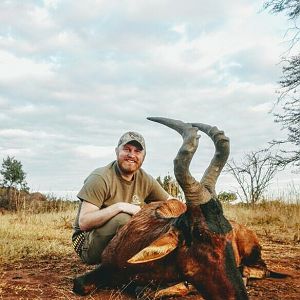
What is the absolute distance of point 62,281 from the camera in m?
5.29

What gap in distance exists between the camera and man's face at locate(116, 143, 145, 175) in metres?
5.43

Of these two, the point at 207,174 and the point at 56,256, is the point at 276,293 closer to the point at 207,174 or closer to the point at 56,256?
the point at 207,174

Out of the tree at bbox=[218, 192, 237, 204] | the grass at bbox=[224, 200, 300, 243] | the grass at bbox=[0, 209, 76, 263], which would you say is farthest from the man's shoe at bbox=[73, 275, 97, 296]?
the tree at bbox=[218, 192, 237, 204]

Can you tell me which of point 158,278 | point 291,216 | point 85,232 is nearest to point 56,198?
point 291,216

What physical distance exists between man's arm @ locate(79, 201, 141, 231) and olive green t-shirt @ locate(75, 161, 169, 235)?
84mm

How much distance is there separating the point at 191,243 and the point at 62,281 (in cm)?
210

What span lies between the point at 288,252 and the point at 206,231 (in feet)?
15.1

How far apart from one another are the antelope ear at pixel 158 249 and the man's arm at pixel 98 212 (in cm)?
140

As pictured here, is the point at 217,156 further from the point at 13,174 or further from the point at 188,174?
the point at 13,174

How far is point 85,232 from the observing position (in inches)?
220

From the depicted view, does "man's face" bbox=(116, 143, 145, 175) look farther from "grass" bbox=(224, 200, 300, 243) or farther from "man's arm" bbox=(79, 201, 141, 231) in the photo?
"grass" bbox=(224, 200, 300, 243)

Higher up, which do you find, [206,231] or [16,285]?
[206,231]

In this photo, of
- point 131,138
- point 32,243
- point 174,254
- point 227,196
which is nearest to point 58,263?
point 32,243

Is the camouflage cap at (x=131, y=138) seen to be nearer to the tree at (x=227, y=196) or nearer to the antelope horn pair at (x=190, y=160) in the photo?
the antelope horn pair at (x=190, y=160)
